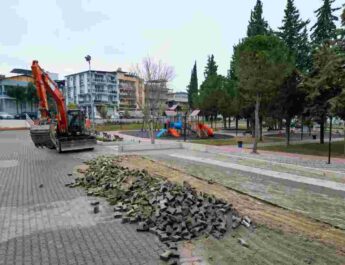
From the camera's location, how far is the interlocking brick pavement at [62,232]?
5008 mm

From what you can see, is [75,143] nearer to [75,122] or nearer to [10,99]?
[75,122]

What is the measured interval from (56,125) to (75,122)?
4.51 feet

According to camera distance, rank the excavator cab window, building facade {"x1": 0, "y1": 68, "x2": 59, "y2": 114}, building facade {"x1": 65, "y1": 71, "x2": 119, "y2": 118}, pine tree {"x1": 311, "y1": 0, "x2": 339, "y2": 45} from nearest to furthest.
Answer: the excavator cab window < pine tree {"x1": 311, "y1": 0, "x2": 339, "y2": 45} < building facade {"x1": 0, "y1": 68, "x2": 59, "y2": 114} < building facade {"x1": 65, "y1": 71, "x2": 119, "y2": 118}

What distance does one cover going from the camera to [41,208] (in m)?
7.75

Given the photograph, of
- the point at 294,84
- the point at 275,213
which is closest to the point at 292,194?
the point at 275,213

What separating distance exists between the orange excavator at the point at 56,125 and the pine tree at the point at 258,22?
29816mm

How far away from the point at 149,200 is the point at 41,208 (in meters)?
2.55

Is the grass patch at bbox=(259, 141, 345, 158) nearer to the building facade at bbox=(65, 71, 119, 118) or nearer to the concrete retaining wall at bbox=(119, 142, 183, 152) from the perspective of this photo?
the concrete retaining wall at bbox=(119, 142, 183, 152)

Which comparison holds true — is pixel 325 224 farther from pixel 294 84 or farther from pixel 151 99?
pixel 151 99

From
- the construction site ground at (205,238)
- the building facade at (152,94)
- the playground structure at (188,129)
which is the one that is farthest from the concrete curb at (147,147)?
the playground structure at (188,129)

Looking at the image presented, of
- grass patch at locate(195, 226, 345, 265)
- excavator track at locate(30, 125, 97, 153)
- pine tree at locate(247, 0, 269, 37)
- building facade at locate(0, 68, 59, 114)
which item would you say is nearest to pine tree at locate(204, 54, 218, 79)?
pine tree at locate(247, 0, 269, 37)

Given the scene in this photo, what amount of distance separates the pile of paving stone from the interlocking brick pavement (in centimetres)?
27

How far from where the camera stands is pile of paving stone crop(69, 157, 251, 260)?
5.86 m

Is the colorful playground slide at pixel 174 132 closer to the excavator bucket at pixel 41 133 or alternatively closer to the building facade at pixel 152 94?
the building facade at pixel 152 94
